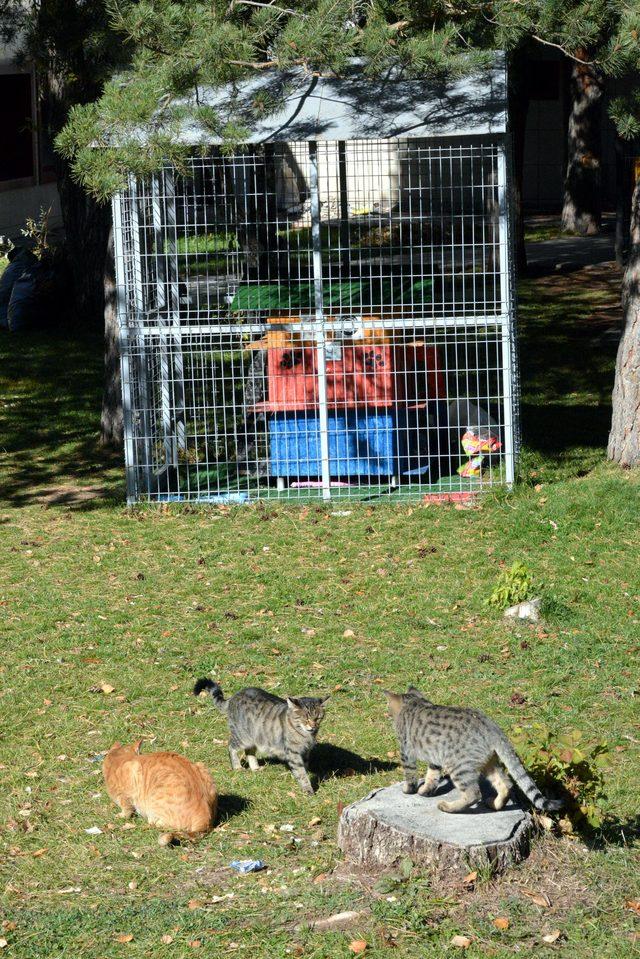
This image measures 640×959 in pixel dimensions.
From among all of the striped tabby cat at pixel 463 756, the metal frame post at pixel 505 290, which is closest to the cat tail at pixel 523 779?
the striped tabby cat at pixel 463 756

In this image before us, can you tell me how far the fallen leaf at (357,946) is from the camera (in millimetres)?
4570

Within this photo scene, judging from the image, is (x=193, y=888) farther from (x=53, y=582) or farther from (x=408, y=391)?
(x=408, y=391)

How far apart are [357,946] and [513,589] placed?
4002mm

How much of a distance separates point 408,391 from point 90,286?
8166 millimetres

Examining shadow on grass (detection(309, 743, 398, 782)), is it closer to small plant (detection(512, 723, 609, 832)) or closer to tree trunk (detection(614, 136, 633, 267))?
small plant (detection(512, 723, 609, 832))

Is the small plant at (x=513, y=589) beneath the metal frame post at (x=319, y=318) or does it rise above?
beneath

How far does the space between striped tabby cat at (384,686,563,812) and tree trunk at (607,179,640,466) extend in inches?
238

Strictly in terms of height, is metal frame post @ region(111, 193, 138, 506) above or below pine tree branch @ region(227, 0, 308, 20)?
below

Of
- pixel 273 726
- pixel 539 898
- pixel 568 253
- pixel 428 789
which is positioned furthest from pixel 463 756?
pixel 568 253

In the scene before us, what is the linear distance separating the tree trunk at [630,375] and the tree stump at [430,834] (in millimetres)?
6267

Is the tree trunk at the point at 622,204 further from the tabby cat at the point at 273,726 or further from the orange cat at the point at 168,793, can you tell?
the orange cat at the point at 168,793

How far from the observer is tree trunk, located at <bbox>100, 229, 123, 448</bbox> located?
12.5 m

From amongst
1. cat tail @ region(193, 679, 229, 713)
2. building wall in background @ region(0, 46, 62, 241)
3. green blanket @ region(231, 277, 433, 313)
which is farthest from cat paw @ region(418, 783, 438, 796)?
building wall in background @ region(0, 46, 62, 241)

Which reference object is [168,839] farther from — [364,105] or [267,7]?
[364,105]
